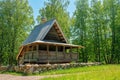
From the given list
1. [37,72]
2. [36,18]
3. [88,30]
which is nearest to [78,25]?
[88,30]

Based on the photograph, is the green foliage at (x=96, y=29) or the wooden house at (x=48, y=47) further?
the green foliage at (x=96, y=29)

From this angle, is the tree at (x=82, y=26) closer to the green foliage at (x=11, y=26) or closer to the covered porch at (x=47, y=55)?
the green foliage at (x=11, y=26)

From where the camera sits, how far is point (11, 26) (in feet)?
145

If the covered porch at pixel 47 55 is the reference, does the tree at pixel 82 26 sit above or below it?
above

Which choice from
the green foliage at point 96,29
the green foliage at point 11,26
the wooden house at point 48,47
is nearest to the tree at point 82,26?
the green foliage at point 96,29

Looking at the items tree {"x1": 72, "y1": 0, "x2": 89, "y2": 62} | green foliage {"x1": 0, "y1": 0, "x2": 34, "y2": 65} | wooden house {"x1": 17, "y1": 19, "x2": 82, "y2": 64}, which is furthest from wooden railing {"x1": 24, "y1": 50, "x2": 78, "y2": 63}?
tree {"x1": 72, "y1": 0, "x2": 89, "y2": 62}

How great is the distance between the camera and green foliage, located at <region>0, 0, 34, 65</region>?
43.9 m

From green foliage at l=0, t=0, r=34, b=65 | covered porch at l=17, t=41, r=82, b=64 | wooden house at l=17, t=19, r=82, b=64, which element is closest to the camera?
covered porch at l=17, t=41, r=82, b=64

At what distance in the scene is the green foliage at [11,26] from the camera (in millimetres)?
43906

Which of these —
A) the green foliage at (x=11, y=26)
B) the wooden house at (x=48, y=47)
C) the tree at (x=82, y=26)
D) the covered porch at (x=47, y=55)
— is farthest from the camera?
the tree at (x=82, y=26)

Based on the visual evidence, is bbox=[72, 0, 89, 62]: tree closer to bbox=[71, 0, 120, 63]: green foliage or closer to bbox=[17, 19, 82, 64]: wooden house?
bbox=[71, 0, 120, 63]: green foliage

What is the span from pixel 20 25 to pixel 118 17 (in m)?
18.5

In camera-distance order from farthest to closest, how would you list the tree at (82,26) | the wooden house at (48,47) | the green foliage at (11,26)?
1. the tree at (82,26)
2. the green foliage at (11,26)
3. the wooden house at (48,47)

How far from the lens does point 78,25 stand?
46.2 metres
